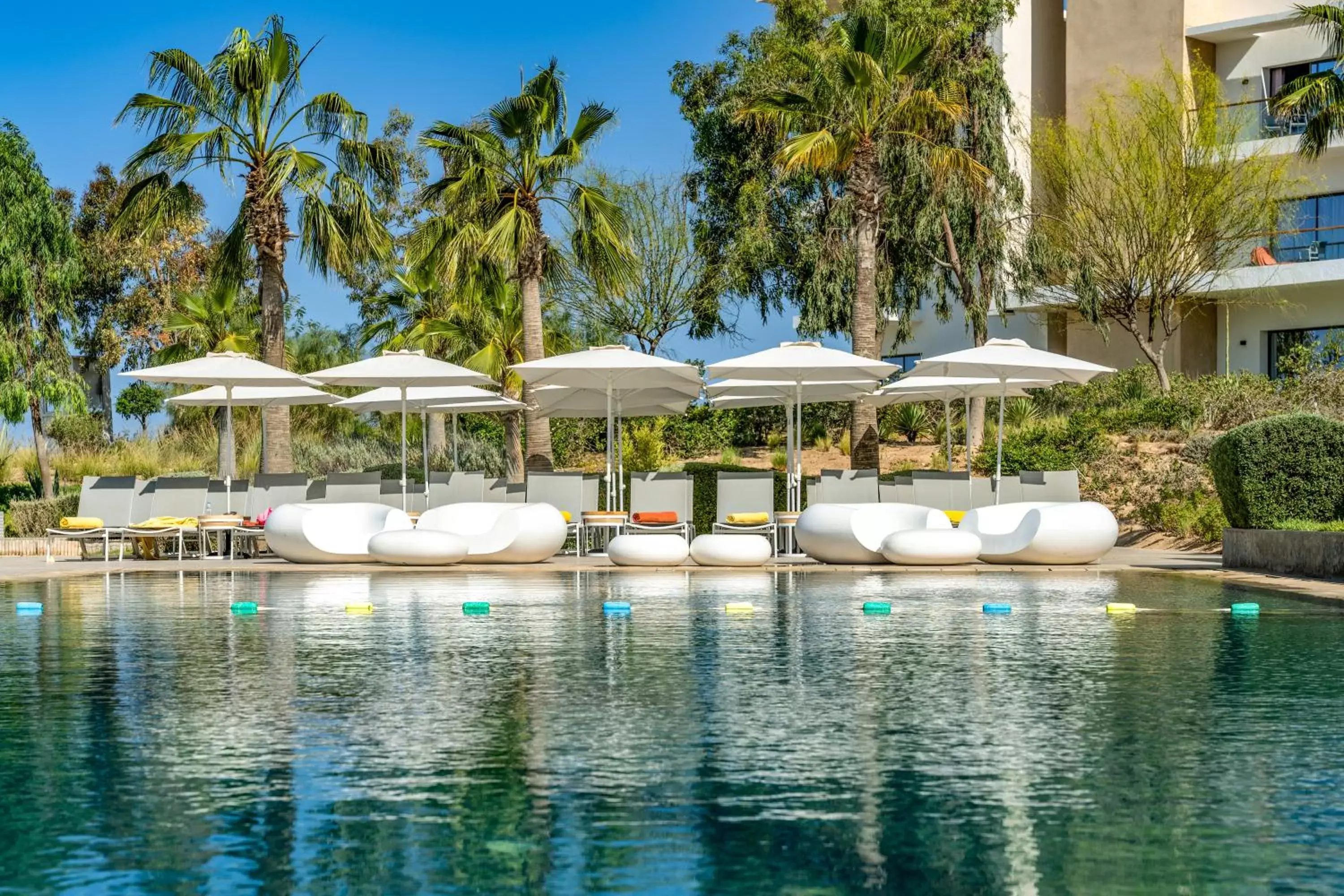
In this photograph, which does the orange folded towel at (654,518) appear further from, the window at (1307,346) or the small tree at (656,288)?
the small tree at (656,288)

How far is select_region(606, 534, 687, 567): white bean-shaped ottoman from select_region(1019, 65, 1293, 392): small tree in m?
18.3

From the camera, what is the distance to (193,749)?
5.92 meters

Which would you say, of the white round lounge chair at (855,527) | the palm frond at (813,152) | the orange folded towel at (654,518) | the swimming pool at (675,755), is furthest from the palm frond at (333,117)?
the swimming pool at (675,755)

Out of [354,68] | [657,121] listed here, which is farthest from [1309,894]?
[657,121]

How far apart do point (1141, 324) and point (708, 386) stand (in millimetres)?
19016

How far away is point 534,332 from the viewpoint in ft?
82.4

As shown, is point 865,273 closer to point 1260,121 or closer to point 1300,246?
point 1300,246

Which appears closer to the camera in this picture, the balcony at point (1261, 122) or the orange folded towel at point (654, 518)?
the orange folded towel at point (654, 518)

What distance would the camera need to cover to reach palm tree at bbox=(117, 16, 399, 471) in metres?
22.8

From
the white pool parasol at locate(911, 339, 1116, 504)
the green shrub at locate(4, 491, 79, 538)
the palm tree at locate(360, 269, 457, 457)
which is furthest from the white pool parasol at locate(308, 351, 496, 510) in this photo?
the palm tree at locate(360, 269, 457, 457)

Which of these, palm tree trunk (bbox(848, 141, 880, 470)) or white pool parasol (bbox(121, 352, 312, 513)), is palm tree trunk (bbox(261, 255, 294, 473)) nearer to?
white pool parasol (bbox(121, 352, 312, 513))

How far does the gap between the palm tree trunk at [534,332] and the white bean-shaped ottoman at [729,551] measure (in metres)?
8.38

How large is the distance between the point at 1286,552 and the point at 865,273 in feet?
34.5

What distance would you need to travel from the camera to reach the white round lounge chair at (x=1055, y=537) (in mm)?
16281
